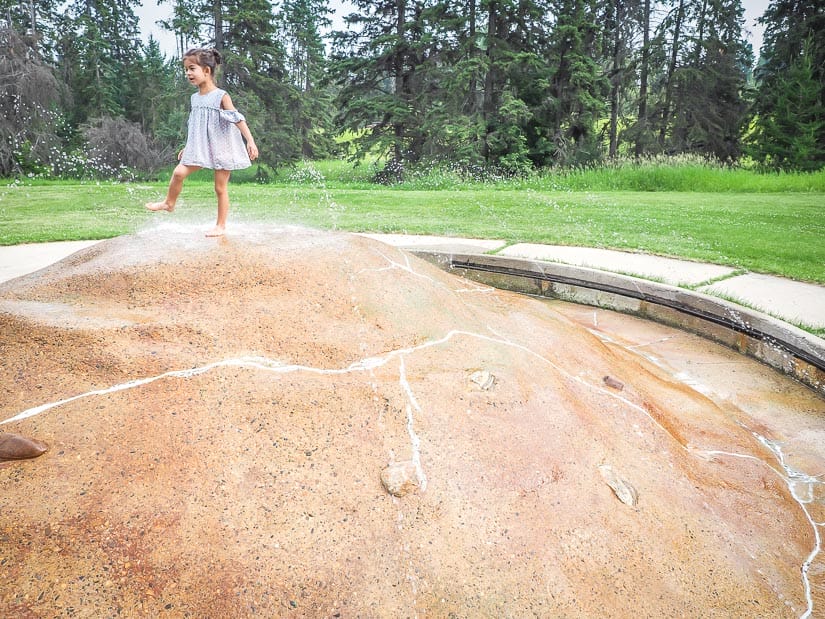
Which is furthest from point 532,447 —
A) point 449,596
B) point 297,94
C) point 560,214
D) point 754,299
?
point 297,94

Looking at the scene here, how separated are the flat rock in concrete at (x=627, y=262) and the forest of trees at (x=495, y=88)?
10.1 metres

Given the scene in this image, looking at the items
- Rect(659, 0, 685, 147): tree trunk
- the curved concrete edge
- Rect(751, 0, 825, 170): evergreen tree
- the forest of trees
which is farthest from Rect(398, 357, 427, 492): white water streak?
Rect(659, 0, 685, 147): tree trunk

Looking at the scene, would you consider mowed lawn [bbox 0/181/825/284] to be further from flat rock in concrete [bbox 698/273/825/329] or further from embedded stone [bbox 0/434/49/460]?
embedded stone [bbox 0/434/49/460]

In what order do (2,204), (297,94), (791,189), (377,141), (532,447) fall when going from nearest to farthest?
(532,447) → (2,204) → (791,189) → (377,141) → (297,94)

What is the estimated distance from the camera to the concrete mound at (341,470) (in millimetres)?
1330

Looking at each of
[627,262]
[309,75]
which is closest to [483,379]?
[627,262]

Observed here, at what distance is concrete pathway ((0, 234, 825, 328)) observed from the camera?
375 centimetres

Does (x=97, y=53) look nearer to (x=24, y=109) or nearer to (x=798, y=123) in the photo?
(x=24, y=109)

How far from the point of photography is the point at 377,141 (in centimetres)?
1700

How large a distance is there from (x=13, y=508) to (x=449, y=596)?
43.1 inches

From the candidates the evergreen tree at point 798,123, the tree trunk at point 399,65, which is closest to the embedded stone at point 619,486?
→ the tree trunk at point 399,65

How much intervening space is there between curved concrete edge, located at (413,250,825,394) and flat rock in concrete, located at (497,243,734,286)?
1.46 ft

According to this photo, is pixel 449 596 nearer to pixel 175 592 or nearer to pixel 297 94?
pixel 175 592

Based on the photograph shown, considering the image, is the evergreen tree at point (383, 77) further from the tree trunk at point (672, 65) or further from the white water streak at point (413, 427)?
the white water streak at point (413, 427)
